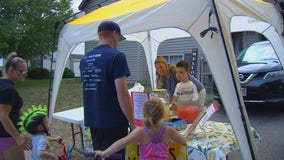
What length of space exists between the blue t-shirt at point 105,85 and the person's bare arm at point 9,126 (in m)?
0.67

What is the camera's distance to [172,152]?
2967mm

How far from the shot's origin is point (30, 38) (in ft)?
Result: 51.1

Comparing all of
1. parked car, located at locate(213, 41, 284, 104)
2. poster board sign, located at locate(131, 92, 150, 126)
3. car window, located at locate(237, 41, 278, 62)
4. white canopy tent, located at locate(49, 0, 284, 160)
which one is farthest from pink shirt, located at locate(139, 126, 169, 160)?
car window, located at locate(237, 41, 278, 62)

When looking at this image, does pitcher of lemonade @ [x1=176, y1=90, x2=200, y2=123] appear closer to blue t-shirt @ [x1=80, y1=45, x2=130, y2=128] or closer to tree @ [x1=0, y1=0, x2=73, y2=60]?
blue t-shirt @ [x1=80, y1=45, x2=130, y2=128]

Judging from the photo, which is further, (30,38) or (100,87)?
(30,38)

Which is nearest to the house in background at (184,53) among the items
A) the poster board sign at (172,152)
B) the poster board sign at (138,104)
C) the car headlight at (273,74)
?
the car headlight at (273,74)

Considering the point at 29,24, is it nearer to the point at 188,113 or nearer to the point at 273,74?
the point at 273,74

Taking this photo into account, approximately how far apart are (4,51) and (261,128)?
13.2 metres

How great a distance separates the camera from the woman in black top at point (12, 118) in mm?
2804

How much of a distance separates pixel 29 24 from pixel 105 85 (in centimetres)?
1396

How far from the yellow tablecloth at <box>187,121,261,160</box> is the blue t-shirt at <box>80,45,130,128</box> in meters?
0.69

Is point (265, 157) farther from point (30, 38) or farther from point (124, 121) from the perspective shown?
point (30, 38)

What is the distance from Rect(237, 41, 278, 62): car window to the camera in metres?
7.74

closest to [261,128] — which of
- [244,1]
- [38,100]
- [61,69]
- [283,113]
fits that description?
[283,113]
